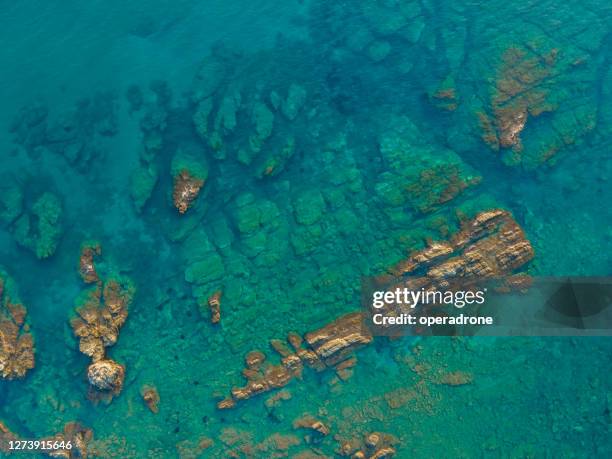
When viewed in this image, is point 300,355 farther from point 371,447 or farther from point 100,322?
point 100,322

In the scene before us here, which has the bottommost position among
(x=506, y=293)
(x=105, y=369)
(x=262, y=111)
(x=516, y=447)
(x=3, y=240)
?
(x=516, y=447)

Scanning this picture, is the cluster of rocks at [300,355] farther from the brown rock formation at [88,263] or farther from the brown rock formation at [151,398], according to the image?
the brown rock formation at [88,263]

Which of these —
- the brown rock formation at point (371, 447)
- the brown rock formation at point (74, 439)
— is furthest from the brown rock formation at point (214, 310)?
the brown rock formation at point (371, 447)

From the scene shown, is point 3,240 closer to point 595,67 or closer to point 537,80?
point 537,80

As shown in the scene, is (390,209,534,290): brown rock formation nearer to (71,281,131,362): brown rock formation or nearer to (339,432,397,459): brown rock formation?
(339,432,397,459): brown rock formation

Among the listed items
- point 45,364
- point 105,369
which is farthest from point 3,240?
point 105,369
